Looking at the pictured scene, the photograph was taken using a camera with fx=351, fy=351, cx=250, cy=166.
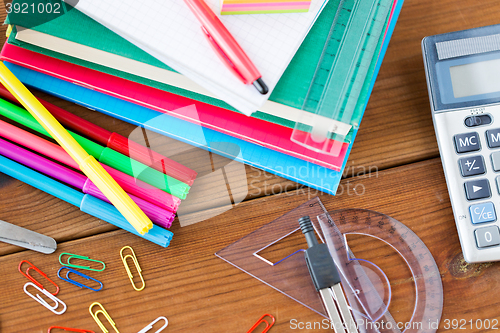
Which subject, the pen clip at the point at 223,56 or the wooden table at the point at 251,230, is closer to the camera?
the pen clip at the point at 223,56

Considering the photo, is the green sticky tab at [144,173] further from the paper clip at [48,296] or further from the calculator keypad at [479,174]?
the calculator keypad at [479,174]

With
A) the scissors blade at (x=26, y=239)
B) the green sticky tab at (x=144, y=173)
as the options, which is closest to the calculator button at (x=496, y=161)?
the green sticky tab at (x=144, y=173)

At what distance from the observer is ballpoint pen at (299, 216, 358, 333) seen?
618mm

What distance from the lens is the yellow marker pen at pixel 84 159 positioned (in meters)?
0.62

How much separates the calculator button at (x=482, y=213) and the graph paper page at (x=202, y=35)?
43 cm

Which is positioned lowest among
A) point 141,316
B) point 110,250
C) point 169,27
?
point 141,316

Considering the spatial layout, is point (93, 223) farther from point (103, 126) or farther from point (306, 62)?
point (306, 62)

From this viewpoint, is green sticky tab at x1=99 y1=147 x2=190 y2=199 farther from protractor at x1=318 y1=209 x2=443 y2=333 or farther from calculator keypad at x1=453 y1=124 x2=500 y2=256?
calculator keypad at x1=453 y1=124 x2=500 y2=256

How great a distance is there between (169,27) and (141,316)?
527 mm

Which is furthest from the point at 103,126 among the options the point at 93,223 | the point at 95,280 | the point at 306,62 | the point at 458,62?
the point at 458,62

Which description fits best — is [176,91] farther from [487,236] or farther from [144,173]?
[487,236]

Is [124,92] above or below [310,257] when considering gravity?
above

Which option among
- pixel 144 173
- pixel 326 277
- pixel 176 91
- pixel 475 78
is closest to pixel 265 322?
pixel 326 277

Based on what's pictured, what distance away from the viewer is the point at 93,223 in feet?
2.29
